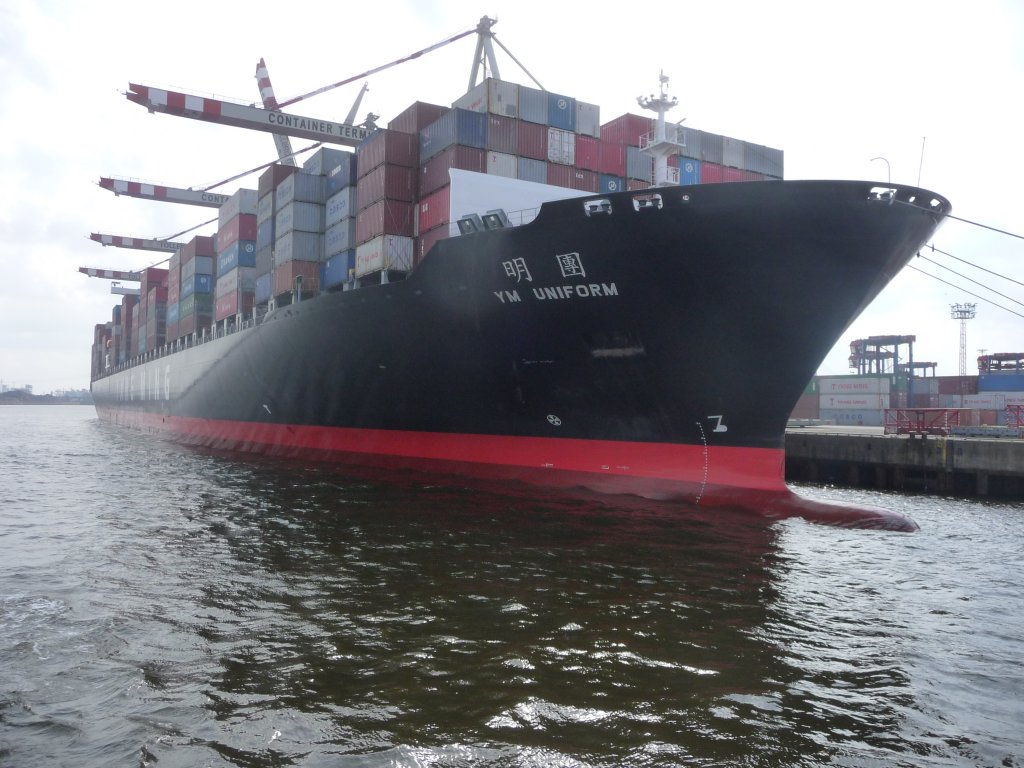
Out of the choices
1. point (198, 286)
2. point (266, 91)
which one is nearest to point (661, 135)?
point (266, 91)

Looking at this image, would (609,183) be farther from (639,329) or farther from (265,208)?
(265,208)

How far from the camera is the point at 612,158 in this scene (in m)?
20.3

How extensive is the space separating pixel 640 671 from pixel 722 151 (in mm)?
20642

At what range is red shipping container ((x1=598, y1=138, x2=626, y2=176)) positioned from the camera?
20.1 metres

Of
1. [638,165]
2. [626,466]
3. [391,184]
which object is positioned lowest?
[626,466]

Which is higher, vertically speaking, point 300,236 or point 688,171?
point 688,171

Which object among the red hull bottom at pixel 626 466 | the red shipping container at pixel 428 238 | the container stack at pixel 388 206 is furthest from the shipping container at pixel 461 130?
the red hull bottom at pixel 626 466

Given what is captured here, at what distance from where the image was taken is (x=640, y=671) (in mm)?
5637

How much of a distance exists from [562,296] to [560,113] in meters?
8.27

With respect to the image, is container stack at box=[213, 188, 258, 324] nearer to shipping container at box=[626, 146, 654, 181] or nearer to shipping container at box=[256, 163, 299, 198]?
shipping container at box=[256, 163, 299, 198]

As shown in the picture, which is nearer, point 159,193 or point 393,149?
point 393,149

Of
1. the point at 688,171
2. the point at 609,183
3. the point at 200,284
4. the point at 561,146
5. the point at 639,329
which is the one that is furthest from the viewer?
the point at 200,284

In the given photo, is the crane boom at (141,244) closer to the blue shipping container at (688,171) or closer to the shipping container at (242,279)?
the shipping container at (242,279)

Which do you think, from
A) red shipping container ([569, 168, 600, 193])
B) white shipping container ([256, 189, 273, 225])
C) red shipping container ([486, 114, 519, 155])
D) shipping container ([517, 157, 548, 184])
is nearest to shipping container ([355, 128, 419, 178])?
red shipping container ([486, 114, 519, 155])
